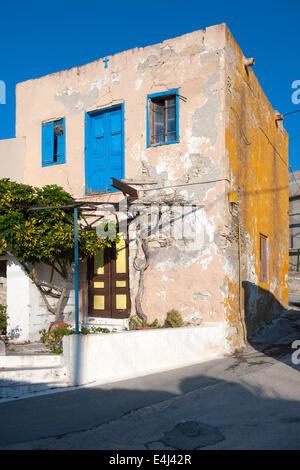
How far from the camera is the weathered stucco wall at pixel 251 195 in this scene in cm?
902

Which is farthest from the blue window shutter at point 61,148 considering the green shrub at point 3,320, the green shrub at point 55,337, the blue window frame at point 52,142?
the green shrub at point 55,337

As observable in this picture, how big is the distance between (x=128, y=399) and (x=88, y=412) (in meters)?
0.71

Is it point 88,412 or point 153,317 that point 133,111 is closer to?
point 153,317

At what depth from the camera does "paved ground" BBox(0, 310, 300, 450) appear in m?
4.30

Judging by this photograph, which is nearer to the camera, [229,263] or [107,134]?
[229,263]

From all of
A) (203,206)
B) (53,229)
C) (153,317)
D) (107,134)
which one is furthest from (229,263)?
(107,134)

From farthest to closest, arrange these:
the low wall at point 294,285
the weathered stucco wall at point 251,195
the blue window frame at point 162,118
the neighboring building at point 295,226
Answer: the neighboring building at point 295,226
the low wall at point 294,285
the blue window frame at point 162,118
the weathered stucco wall at point 251,195

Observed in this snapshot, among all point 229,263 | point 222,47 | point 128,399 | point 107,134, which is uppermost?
point 222,47

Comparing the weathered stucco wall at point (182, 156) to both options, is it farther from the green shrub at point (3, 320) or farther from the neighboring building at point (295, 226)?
the neighboring building at point (295, 226)

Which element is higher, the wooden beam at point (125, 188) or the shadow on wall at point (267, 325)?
the wooden beam at point (125, 188)

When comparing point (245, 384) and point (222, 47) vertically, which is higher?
point (222, 47)

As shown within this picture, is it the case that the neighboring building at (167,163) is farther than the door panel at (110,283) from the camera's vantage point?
No

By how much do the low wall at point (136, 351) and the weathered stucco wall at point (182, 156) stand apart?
674mm

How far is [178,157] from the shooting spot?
9.10m
